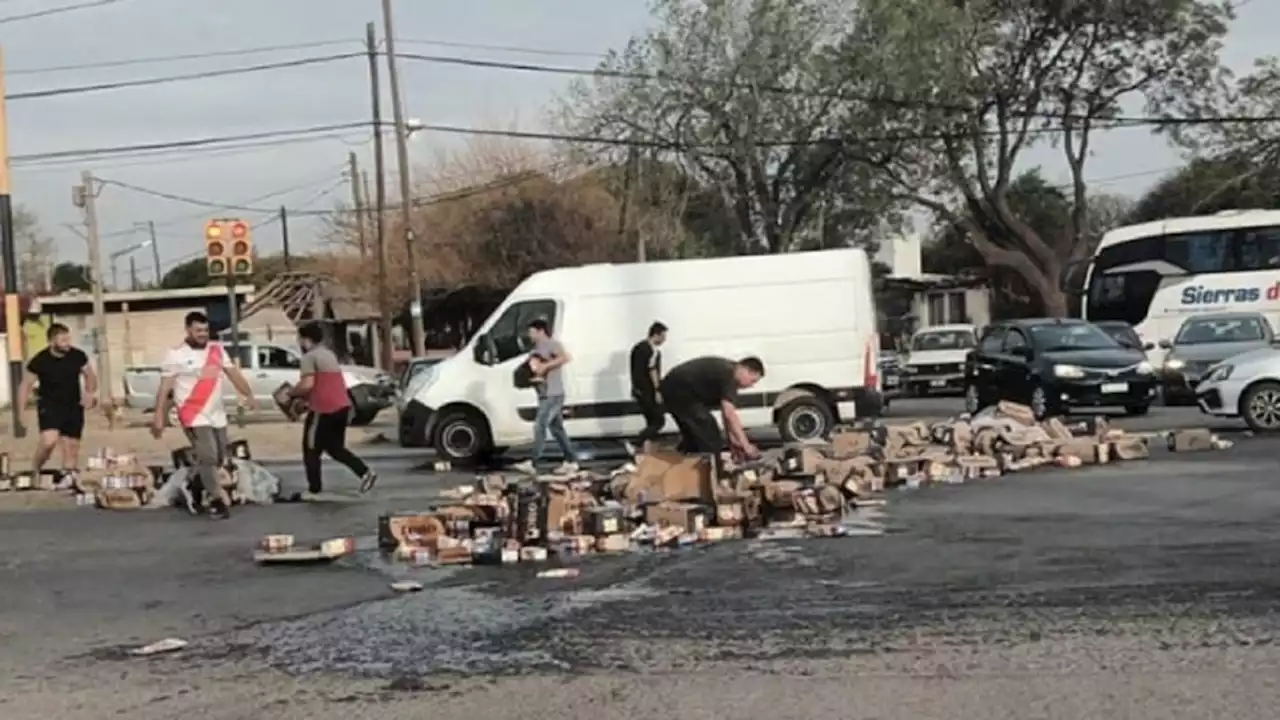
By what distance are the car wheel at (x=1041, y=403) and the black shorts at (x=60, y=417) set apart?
13384 mm

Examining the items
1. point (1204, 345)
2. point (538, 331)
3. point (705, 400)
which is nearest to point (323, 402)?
point (705, 400)

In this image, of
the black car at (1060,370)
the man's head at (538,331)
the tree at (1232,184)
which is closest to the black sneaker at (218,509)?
the man's head at (538,331)

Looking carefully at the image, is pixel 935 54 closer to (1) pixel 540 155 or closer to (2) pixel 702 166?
(2) pixel 702 166

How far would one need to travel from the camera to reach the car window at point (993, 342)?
26.7 m

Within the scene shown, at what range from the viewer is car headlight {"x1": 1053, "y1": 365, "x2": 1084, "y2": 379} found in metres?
24.4

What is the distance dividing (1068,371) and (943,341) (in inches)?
626

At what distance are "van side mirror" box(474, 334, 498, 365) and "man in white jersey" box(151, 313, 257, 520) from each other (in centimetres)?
636

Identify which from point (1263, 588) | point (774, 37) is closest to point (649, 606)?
point (1263, 588)

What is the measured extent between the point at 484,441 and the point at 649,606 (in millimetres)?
11981

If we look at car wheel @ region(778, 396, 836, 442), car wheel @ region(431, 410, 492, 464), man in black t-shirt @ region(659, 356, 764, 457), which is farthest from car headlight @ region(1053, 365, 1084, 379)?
man in black t-shirt @ region(659, 356, 764, 457)

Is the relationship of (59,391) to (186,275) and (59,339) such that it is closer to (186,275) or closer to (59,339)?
(59,339)

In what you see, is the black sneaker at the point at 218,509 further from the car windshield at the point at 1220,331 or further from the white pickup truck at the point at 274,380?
the car windshield at the point at 1220,331

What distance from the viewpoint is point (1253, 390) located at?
20.3m

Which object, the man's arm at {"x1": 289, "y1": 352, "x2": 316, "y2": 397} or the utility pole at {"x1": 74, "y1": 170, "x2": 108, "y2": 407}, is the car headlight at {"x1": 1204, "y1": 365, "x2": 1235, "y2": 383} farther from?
the utility pole at {"x1": 74, "y1": 170, "x2": 108, "y2": 407}
